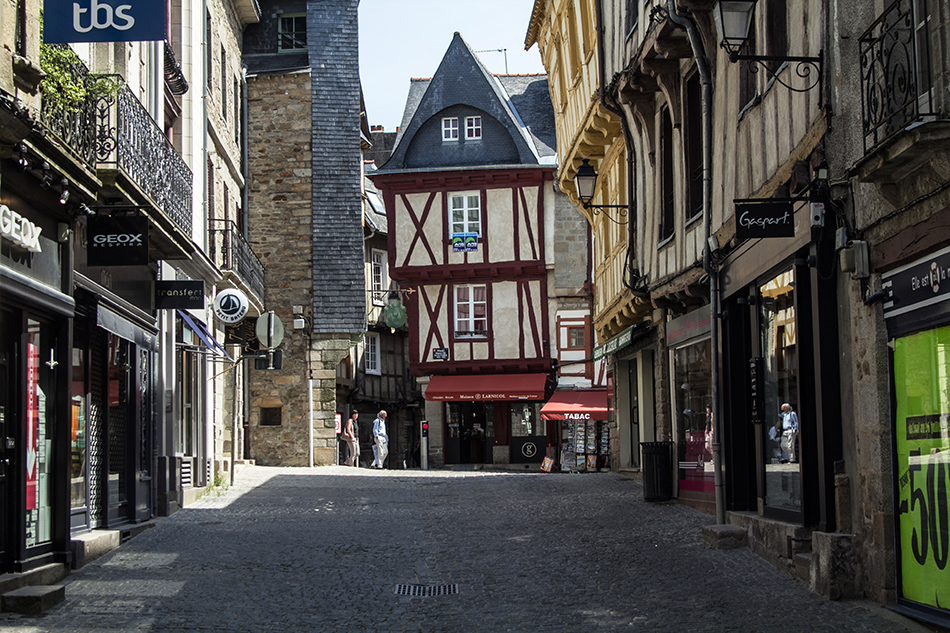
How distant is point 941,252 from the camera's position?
6.40 m

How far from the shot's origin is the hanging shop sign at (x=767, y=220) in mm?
8461

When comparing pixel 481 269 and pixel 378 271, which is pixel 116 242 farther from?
pixel 378 271

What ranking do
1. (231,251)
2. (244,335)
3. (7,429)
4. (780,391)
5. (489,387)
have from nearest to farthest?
(7,429) → (780,391) → (231,251) → (244,335) → (489,387)

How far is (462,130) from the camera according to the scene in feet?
115

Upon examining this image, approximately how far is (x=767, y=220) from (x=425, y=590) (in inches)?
146

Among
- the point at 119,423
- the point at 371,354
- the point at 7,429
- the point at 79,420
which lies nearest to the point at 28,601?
the point at 7,429

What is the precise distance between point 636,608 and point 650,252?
28.7ft


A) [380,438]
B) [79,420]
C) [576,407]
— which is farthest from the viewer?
[576,407]

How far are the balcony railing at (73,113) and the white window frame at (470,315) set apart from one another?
23684 mm

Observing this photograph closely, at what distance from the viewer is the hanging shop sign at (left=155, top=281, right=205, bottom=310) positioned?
44.0 feet

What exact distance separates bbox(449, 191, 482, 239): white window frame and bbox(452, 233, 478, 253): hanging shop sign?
237 millimetres

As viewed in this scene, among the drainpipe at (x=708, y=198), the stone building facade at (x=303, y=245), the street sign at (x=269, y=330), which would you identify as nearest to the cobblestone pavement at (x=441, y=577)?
the drainpipe at (x=708, y=198)

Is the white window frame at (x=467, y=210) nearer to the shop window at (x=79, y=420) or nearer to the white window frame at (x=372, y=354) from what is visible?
the white window frame at (x=372, y=354)

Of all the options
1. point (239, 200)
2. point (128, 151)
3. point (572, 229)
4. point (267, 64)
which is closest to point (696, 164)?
point (128, 151)
